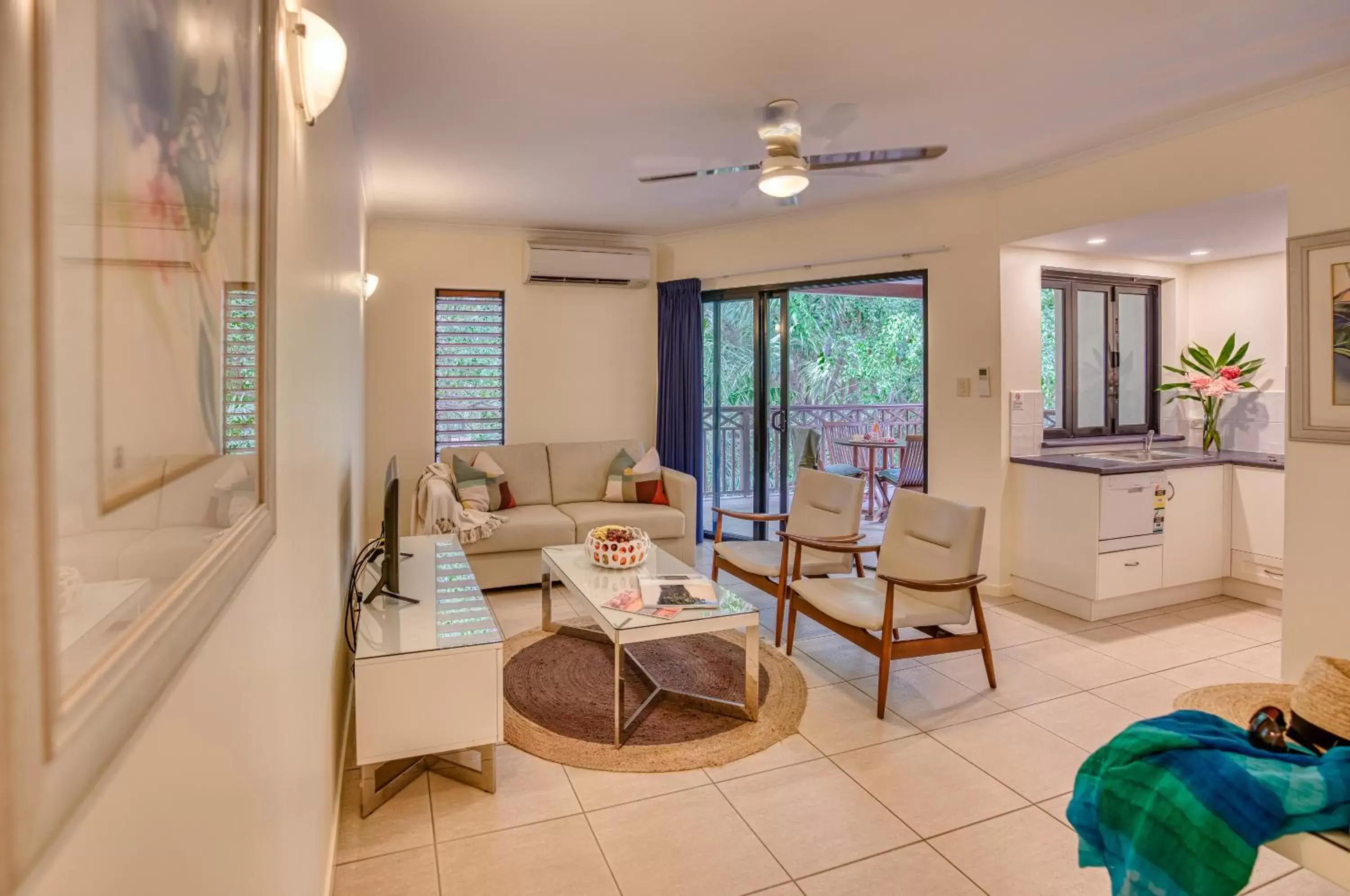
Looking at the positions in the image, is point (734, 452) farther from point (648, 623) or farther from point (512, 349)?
point (648, 623)

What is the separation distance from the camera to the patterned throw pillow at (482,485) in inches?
190

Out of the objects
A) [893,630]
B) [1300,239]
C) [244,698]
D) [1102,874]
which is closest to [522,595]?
[893,630]

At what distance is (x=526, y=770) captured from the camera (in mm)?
2611

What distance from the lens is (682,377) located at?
6.09 m

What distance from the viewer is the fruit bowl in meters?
3.43

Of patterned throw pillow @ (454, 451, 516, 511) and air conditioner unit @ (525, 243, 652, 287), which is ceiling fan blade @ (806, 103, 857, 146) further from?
patterned throw pillow @ (454, 451, 516, 511)

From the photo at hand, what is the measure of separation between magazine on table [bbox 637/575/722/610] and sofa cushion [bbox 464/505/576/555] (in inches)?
64.6

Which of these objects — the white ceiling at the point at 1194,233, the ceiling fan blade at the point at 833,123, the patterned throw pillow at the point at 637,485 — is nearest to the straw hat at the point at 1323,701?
the ceiling fan blade at the point at 833,123

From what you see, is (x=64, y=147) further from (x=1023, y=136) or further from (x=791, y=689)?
(x=1023, y=136)

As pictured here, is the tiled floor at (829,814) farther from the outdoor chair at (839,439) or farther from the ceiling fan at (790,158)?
the outdoor chair at (839,439)

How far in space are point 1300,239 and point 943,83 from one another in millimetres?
1729

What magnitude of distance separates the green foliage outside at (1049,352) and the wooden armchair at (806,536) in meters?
1.91

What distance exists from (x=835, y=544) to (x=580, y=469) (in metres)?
2.44

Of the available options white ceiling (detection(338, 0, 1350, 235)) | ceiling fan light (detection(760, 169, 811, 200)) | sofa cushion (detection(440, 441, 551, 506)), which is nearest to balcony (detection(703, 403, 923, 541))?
sofa cushion (detection(440, 441, 551, 506))
